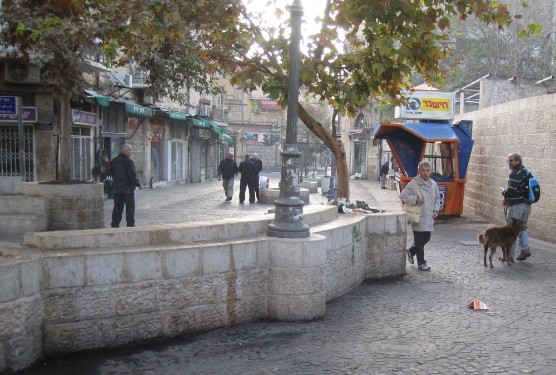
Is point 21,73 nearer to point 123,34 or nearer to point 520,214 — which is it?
point 123,34

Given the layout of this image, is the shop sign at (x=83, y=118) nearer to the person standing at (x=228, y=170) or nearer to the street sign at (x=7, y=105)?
the street sign at (x=7, y=105)

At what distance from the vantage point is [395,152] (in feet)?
52.7

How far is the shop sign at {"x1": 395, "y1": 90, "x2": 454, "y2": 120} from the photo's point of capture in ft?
55.9

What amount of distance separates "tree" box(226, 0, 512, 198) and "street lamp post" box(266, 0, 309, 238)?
1639 millimetres

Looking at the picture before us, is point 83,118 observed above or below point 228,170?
above

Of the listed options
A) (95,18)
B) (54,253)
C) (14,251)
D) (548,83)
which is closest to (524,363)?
(54,253)

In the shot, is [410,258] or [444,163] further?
[444,163]

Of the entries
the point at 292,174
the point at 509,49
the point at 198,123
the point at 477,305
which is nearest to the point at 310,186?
the point at 198,123

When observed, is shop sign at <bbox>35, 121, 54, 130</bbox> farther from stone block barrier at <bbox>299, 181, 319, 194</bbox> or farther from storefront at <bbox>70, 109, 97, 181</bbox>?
stone block barrier at <bbox>299, 181, 319, 194</bbox>

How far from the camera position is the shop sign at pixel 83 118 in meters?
18.6

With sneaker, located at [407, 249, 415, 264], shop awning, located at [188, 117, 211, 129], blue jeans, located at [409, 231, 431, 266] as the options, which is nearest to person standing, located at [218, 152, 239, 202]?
sneaker, located at [407, 249, 415, 264]

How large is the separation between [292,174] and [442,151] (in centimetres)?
1030

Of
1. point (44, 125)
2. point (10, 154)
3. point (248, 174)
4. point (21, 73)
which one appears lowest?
point (248, 174)

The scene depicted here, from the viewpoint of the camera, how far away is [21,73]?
1705cm
